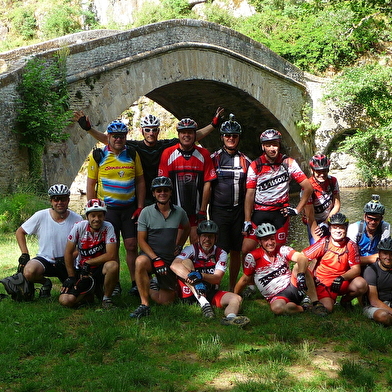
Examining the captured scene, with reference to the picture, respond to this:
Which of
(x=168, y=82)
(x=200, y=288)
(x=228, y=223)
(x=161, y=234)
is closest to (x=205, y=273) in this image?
(x=200, y=288)

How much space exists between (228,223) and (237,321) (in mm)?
1586

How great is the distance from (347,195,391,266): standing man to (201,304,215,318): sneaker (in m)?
1.73

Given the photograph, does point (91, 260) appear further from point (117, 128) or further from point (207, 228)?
point (117, 128)

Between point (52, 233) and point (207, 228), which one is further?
point (52, 233)

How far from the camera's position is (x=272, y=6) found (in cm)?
2867

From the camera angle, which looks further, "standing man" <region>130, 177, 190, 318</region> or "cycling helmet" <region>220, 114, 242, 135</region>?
"cycling helmet" <region>220, 114, 242, 135</region>

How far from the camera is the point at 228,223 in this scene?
663cm

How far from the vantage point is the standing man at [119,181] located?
253 inches

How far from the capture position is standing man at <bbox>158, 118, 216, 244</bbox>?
6.42 m

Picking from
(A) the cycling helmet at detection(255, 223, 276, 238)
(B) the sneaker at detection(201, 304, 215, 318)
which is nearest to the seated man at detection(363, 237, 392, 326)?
(A) the cycling helmet at detection(255, 223, 276, 238)

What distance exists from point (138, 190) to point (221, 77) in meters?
12.1

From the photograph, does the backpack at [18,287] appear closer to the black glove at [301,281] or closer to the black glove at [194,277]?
the black glove at [194,277]

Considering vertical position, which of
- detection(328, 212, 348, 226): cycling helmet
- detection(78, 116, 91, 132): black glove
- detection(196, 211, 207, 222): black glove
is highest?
detection(78, 116, 91, 132): black glove

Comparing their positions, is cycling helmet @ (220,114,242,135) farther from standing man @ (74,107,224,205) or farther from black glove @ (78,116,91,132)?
black glove @ (78,116,91,132)
